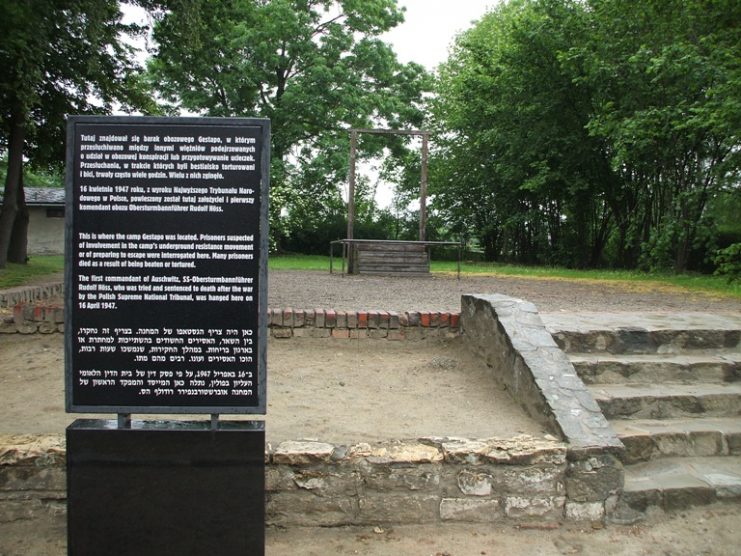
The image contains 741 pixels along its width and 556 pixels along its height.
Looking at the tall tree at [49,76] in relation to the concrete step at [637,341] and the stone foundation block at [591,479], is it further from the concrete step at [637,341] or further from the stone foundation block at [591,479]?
the stone foundation block at [591,479]

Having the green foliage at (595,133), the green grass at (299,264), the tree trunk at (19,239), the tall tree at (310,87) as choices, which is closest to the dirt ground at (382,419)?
the green foliage at (595,133)

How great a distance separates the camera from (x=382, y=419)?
403cm

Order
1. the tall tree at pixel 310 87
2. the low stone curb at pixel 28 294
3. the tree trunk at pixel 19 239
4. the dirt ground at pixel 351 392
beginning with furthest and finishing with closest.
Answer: the tall tree at pixel 310 87 < the tree trunk at pixel 19 239 < the low stone curb at pixel 28 294 < the dirt ground at pixel 351 392

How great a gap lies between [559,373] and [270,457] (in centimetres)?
197

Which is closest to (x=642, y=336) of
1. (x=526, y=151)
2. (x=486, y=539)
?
(x=486, y=539)

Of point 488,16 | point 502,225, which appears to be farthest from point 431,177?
point 488,16

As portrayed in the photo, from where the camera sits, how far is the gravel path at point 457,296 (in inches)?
290

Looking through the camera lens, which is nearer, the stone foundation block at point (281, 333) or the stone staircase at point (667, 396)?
the stone staircase at point (667, 396)

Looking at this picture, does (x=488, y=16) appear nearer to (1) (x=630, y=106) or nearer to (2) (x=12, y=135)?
(1) (x=630, y=106)

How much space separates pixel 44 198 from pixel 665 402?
35216 millimetres

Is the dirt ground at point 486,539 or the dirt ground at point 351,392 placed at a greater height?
the dirt ground at point 351,392

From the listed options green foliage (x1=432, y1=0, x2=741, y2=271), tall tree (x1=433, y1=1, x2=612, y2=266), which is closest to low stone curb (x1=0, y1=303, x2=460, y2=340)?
green foliage (x1=432, y1=0, x2=741, y2=271)

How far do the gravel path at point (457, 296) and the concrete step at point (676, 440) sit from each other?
297cm

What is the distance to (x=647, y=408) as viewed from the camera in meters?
4.28
